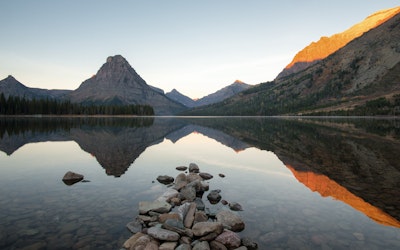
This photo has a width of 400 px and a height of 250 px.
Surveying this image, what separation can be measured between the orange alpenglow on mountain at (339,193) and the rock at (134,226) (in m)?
15.0

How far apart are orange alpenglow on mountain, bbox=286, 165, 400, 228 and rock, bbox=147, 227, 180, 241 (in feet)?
42.7

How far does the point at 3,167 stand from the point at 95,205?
67.7 feet

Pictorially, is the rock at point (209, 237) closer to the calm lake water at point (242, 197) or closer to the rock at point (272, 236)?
the calm lake water at point (242, 197)

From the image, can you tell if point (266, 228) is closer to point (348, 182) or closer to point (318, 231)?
point (318, 231)

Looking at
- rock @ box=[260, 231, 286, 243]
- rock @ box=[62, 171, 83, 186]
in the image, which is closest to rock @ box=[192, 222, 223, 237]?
rock @ box=[260, 231, 286, 243]

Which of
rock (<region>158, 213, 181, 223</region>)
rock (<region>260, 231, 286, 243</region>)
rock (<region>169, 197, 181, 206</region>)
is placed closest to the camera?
rock (<region>260, 231, 286, 243</region>)

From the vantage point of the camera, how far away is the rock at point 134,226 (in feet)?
49.6

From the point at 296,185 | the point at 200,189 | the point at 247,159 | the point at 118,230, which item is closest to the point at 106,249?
the point at 118,230

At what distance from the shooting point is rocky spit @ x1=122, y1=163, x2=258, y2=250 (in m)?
13.3

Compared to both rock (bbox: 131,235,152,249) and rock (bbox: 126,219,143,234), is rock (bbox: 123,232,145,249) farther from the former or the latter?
rock (bbox: 126,219,143,234)

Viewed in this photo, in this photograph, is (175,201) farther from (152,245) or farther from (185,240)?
(152,245)

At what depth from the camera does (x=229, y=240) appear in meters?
13.6

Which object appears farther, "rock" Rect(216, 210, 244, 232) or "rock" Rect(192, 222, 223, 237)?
"rock" Rect(216, 210, 244, 232)

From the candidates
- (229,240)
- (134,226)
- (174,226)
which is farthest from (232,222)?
(134,226)
